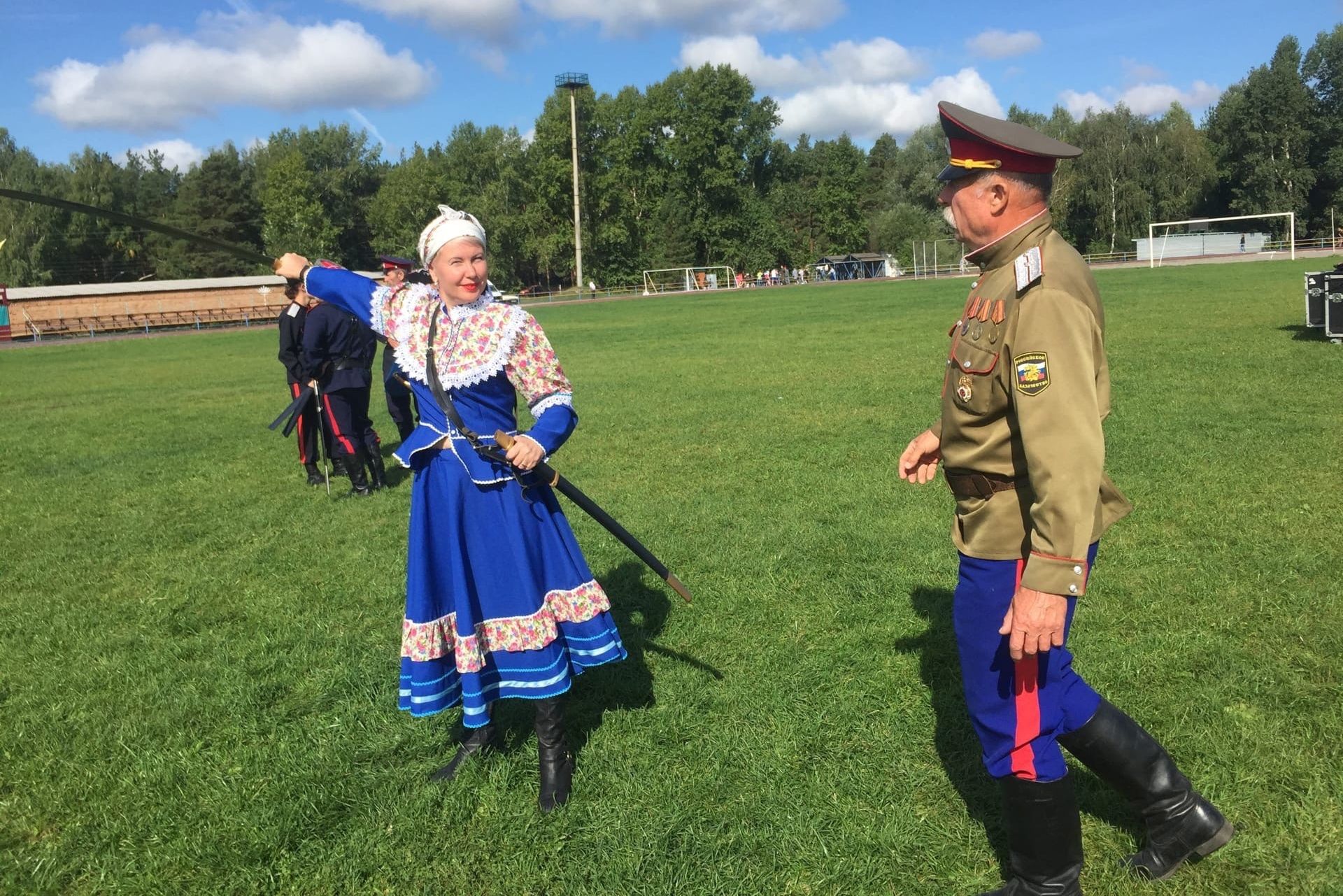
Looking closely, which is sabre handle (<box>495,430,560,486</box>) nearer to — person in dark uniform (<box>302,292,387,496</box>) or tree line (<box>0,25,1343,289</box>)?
person in dark uniform (<box>302,292,387,496</box>)

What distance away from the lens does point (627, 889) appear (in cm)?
318

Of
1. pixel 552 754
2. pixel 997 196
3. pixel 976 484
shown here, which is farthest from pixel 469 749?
pixel 997 196

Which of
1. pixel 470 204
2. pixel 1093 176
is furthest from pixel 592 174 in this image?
pixel 1093 176

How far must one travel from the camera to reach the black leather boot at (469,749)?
3.94 m

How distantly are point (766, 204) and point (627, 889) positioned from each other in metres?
87.9

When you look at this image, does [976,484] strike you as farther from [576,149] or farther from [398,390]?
[576,149]

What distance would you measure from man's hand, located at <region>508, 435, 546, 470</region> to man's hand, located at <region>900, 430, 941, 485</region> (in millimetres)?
1365

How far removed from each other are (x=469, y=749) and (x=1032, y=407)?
9.56 ft

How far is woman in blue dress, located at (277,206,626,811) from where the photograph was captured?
3.51m

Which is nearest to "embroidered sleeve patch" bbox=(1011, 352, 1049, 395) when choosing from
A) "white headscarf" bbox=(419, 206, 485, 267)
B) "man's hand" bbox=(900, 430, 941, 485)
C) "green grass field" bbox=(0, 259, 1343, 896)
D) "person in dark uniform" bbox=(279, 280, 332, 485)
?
"man's hand" bbox=(900, 430, 941, 485)

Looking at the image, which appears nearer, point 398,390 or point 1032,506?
point 1032,506

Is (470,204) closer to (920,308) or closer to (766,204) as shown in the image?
(766,204)

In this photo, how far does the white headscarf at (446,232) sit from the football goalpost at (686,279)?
68.8m

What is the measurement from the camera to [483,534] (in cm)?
353
